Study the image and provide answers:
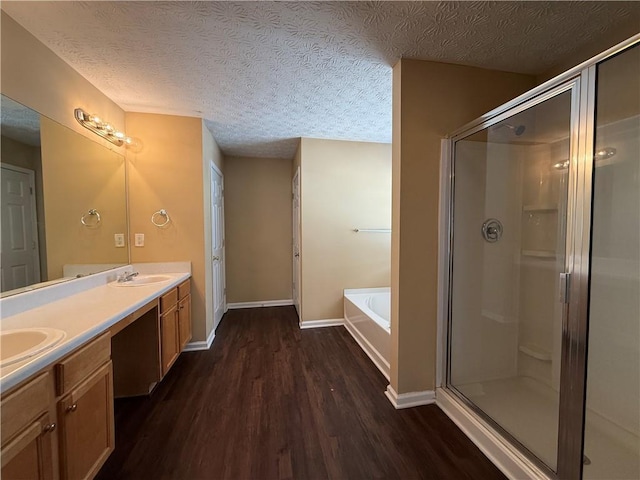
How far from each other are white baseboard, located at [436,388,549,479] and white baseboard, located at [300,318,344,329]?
5.39 feet

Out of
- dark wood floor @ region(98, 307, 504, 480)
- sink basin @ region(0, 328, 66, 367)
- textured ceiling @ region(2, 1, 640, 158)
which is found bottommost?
dark wood floor @ region(98, 307, 504, 480)

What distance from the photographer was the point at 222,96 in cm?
217

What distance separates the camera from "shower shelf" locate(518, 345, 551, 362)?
1.82 meters

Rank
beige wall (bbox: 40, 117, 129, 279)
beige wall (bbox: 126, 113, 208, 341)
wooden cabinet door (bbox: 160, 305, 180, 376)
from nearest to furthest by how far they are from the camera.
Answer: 1. beige wall (bbox: 40, 117, 129, 279)
2. wooden cabinet door (bbox: 160, 305, 180, 376)
3. beige wall (bbox: 126, 113, 208, 341)

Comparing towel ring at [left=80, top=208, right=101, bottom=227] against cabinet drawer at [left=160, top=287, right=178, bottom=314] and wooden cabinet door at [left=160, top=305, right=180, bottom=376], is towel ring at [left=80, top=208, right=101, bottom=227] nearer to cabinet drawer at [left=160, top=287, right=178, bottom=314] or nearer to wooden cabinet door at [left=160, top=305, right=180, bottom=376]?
cabinet drawer at [left=160, top=287, right=178, bottom=314]

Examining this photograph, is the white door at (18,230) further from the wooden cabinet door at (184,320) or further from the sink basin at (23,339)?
the wooden cabinet door at (184,320)

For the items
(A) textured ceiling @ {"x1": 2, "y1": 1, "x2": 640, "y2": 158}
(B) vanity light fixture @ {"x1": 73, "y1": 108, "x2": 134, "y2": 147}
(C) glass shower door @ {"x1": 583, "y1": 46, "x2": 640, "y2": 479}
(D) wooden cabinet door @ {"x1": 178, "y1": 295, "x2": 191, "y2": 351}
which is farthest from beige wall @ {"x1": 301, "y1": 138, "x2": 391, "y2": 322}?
(C) glass shower door @ {"x1": 583, "y1": 46, "x2": 640, "y2": 479}

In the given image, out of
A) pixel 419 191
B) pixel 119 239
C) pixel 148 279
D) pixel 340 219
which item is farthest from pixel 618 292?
pixel 119 239

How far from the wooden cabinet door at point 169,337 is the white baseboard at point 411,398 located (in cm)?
176

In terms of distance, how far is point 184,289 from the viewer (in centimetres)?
240

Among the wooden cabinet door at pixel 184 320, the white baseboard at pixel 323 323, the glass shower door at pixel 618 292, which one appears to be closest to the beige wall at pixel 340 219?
the white baseboard at pixel 323 323

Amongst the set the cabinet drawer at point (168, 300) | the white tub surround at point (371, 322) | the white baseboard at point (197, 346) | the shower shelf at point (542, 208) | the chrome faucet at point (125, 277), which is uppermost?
the shower shelf at point (542, 208)

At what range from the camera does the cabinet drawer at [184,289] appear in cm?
230

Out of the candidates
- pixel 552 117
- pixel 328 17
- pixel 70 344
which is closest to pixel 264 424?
pixel 70 344
